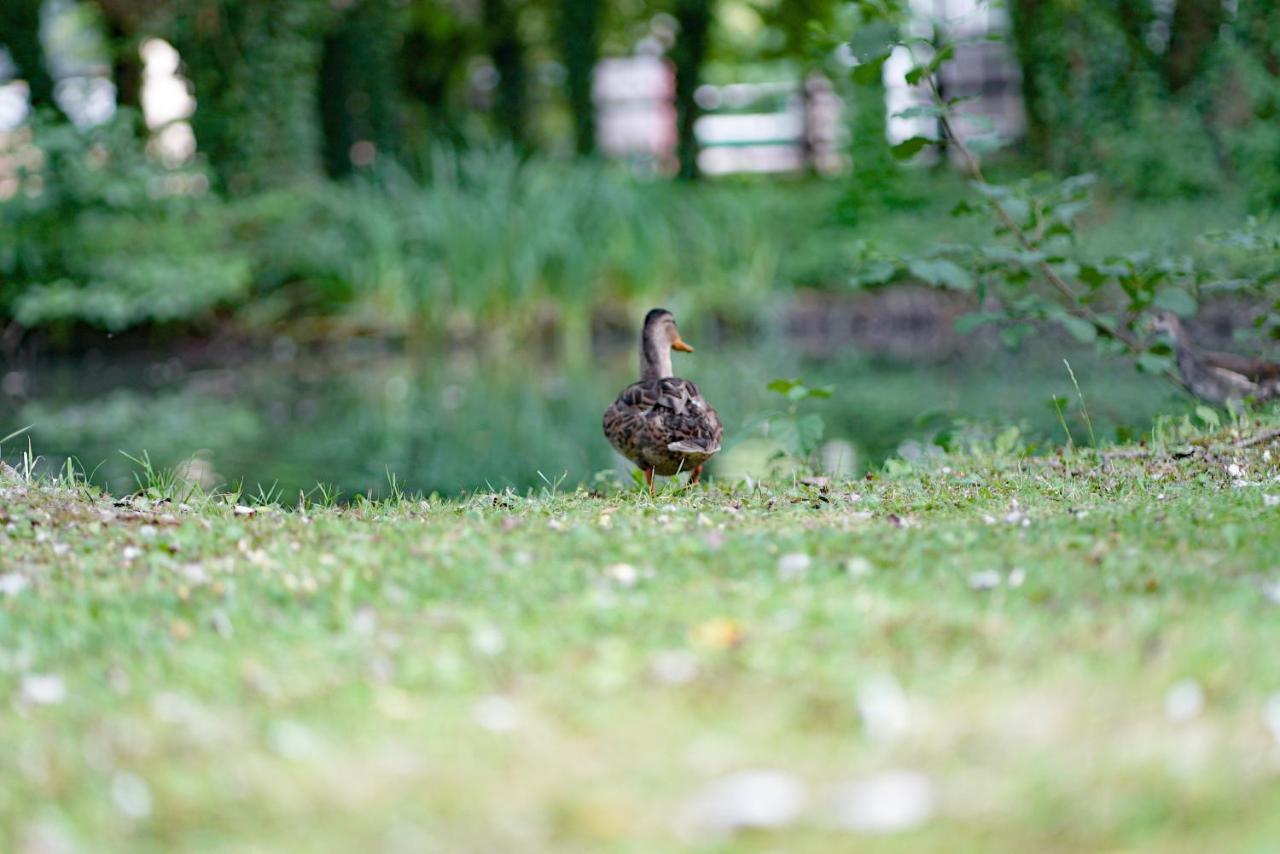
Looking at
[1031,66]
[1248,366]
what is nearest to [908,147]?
[1248,366]

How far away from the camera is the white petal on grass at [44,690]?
3104 millimetres

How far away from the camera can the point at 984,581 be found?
3736 millimetres

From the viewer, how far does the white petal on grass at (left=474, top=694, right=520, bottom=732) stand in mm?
2811

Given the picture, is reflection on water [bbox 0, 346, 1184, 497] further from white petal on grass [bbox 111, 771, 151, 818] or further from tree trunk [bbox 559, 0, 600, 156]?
tree trunk [bbox 559, 0, 600, 156]

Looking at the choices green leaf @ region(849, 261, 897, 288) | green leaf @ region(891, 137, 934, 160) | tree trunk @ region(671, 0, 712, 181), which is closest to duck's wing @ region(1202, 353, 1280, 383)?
green leaf @ region(849, 261, 897, 288)

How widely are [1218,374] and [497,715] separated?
6.22 meters

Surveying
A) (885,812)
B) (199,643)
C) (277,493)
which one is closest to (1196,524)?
(885,812)

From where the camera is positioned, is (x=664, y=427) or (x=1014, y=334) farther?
(x=1014, y=334)

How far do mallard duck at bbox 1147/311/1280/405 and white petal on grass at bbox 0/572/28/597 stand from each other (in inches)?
231

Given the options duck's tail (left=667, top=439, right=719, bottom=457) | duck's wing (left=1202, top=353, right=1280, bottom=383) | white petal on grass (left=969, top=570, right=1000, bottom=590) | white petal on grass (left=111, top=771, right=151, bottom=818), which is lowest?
duck's wing (left=1202, top=353, right=1280, bottom=383)

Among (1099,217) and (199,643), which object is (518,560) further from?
(1099,217)

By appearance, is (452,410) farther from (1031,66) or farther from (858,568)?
(1031,66)

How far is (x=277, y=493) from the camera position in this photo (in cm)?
768

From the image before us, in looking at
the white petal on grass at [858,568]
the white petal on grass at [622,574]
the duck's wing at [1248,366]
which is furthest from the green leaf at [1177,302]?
the white petal on grass at [622,574]
